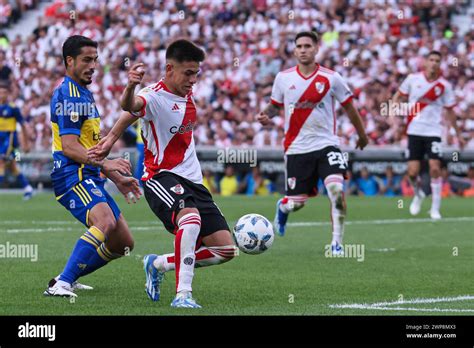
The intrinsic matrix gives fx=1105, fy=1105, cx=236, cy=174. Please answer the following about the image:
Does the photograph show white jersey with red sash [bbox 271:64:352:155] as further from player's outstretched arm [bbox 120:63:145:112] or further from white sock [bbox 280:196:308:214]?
player's outstretched arm [bbox 120:63:145:112]

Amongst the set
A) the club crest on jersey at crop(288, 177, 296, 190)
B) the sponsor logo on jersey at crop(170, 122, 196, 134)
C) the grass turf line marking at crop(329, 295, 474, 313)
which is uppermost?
the sponsor logo on jersey at crop(170, 122, 196, 134)

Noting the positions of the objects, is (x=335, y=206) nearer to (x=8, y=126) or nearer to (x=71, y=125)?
(x=71, y=125)

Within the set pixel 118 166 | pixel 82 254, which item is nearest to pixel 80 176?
pixel 82 254

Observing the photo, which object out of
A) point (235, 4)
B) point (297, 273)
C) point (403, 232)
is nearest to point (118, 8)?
point (235, 4)

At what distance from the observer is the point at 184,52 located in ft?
29.8

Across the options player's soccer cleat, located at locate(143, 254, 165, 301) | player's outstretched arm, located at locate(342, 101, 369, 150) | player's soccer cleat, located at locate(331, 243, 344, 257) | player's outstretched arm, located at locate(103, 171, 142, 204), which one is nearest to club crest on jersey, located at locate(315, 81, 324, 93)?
player's outstretched arm, located at locate(342, 101, 369, 150)

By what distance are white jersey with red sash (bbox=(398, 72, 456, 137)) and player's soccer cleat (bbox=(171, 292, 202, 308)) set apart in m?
11.5

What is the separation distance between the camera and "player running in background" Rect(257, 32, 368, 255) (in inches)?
534

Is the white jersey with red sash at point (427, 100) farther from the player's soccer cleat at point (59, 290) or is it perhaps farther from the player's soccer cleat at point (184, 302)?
the player's soccer cleat at point (184, 302)

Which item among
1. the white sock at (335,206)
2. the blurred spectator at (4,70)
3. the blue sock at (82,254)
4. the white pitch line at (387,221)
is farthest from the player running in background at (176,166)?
the blurred spectator at (4,70)

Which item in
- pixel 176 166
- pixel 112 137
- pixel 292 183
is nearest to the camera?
pixel 112 137

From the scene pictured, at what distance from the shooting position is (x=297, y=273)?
11477 millimetres

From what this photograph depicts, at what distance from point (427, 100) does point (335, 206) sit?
6.59m

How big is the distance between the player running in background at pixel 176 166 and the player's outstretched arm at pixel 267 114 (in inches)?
156
